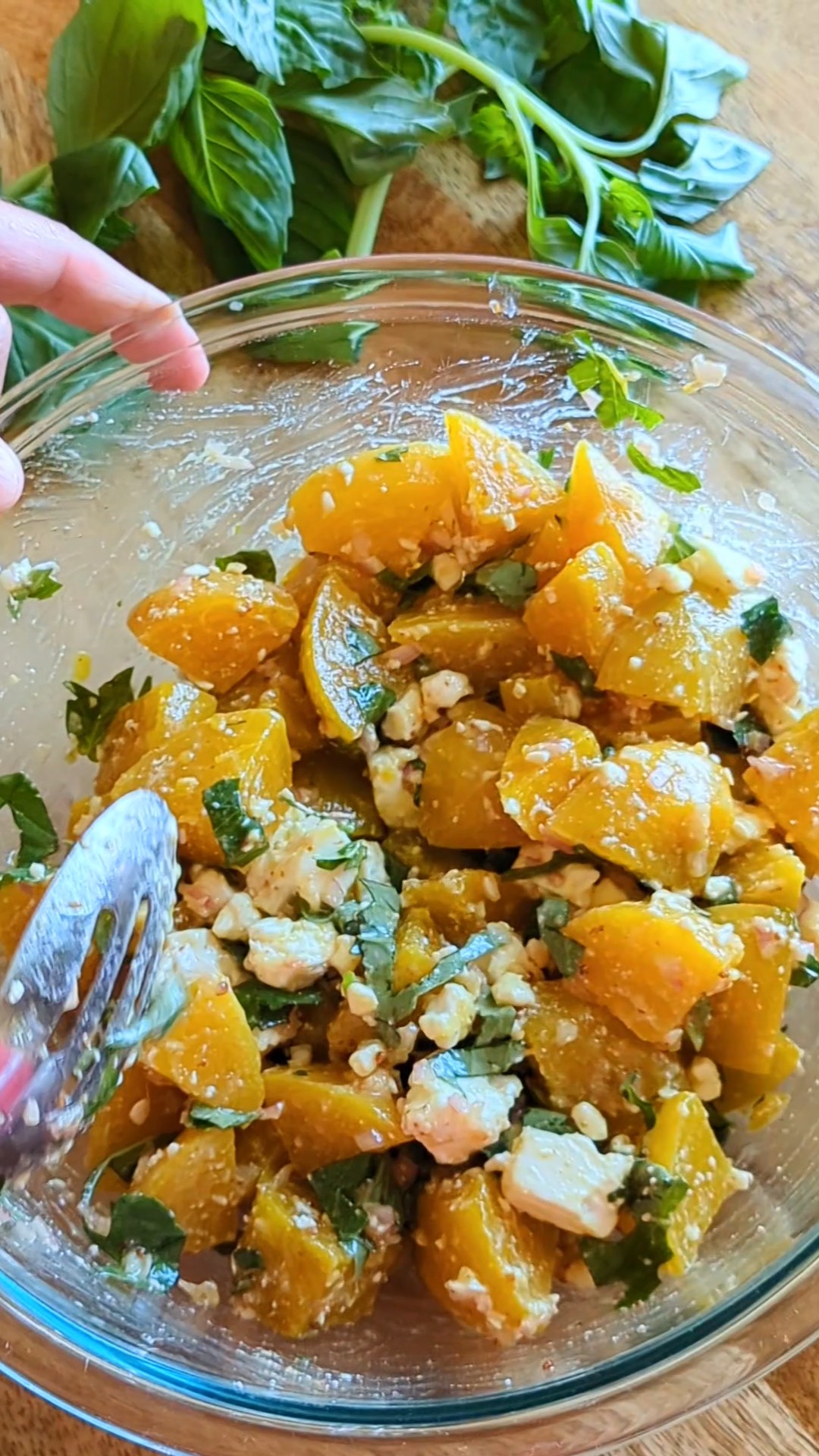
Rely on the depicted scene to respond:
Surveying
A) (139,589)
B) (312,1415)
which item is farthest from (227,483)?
(312,1415)

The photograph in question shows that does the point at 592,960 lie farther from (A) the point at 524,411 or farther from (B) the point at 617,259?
(B) the point at 617,259

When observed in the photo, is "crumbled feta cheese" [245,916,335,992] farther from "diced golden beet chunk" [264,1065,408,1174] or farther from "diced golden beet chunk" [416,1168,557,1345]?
"diced golden beet chunk" [416,1168,557,1345]

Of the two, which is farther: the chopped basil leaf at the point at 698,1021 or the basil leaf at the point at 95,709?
the basil leaf at the point at 95,709

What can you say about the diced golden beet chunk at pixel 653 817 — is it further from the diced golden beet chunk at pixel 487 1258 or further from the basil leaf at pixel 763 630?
the diced golden beet chunk at pixel 487 1258

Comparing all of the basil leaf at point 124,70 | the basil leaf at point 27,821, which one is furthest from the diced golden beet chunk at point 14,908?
the basil leaf at point 124,70

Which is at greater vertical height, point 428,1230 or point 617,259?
point 617,259

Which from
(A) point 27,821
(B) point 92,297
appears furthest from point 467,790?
(B) point 92,297
